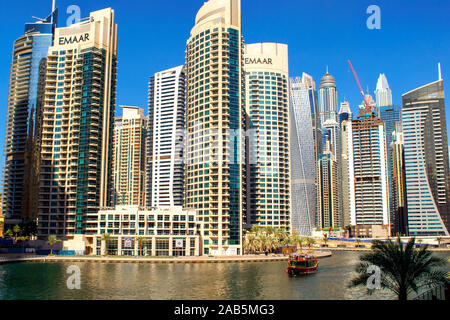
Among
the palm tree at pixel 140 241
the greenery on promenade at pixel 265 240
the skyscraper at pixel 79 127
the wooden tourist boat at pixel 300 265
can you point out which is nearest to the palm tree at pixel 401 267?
the wooden tourist boat at pixel 300 265

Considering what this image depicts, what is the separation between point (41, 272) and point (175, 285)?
1742 inches

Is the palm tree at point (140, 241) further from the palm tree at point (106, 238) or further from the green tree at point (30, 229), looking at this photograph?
the green tree at point (30, 229)

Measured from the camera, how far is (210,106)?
171625 mm

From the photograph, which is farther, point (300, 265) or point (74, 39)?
point (74, 39)

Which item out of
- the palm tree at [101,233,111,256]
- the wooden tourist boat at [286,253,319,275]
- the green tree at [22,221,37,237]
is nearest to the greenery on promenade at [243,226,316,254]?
the palm tree at [101,233,111,256]

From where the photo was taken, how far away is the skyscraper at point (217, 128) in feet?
532

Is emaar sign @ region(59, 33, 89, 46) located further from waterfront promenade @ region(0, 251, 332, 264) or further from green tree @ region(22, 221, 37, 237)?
waterfront promenade @ region(0, 251, 332, 264)

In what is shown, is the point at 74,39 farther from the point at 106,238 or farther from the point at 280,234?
the point at 280,234

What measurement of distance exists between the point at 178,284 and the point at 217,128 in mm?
93008

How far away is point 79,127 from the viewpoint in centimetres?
17888

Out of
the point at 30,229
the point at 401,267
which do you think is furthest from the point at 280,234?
the point at 401,267

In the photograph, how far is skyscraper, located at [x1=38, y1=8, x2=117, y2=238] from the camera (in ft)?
564

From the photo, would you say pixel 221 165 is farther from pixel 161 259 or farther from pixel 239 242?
pixel 161 259
